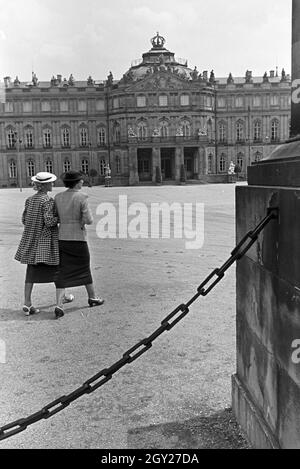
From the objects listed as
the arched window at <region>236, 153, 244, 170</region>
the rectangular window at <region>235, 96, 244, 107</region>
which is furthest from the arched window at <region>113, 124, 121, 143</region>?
the rectangular window at <region>235, 96, 244, 107</region>

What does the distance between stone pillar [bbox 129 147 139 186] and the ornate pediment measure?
9.43 meters

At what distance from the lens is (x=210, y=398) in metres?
3.87

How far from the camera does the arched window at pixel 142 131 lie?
247 feet

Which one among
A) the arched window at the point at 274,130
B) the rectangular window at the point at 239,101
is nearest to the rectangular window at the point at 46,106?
the rectangular window at the point at 239,101

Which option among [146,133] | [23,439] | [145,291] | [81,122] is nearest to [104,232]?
[145,291]

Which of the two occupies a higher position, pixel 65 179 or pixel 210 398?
pixel 65 179

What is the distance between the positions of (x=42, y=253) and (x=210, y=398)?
3.17 metres

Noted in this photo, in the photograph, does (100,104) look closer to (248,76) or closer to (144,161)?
(144,161)

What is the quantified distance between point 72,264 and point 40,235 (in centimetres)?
54

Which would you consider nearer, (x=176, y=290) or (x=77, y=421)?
(x=77, y=421)

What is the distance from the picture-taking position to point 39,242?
20.7 ft

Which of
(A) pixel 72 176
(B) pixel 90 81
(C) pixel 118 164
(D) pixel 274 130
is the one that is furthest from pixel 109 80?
(A) pixel 72 176

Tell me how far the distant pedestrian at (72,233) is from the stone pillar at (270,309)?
3186mm
